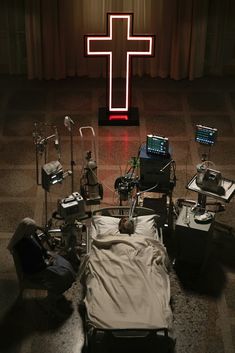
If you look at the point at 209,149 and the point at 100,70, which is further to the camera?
the point at 100,70

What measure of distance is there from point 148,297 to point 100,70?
5274 millimetres

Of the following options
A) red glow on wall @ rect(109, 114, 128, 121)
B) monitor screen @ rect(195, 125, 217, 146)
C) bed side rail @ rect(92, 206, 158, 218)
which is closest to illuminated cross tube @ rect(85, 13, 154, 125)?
red glow on wall @ rect(109, 114, 128, 121)

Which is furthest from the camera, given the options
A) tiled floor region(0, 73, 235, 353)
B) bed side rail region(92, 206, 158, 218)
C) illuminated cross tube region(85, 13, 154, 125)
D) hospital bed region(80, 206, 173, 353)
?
illuminated cross tube region(85, 13, 154, 125)

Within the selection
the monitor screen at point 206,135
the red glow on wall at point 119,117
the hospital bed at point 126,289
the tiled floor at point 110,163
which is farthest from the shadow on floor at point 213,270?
the red glow on wall at point 119,117

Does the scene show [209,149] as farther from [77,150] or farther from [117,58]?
[117,58]

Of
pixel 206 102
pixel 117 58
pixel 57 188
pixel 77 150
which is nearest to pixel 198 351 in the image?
pixel 57 188

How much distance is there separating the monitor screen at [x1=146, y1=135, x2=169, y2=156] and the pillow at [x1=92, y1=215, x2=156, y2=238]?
68 centimetres

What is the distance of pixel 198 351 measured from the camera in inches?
227

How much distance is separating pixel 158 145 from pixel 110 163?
1485mm

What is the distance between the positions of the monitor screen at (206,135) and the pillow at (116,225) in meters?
0.96

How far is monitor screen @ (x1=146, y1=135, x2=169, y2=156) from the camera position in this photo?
22.2 feet

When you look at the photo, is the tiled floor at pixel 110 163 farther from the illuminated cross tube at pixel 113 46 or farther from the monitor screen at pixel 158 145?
the monitor screen at pixel 158 145

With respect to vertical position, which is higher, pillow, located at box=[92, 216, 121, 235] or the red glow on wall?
the red glow on wall

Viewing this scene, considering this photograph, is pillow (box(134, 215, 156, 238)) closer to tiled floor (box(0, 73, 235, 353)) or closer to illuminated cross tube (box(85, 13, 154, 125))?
tiled floor (box(0, 73, 235, 353))
